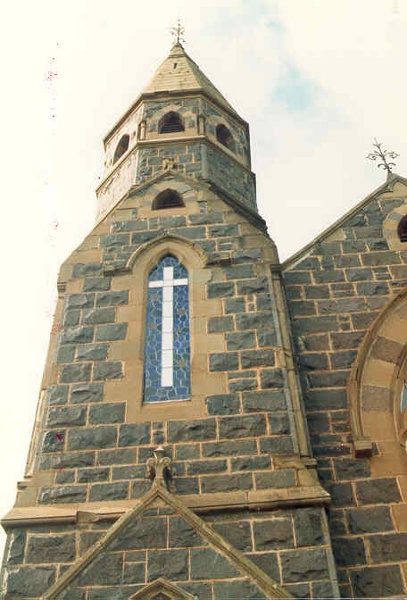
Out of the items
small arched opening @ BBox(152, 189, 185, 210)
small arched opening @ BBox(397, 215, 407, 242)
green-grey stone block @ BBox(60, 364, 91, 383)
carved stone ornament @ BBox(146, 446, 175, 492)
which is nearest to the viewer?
carved stone ornament @ BBox(146, 446, 175, 492)

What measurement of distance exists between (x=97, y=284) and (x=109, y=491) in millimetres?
3326

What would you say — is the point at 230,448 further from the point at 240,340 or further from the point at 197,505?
the point at 240,340

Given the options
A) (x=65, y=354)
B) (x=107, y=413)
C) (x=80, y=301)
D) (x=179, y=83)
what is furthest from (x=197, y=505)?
(x=179, y=83)

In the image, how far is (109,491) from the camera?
741cm

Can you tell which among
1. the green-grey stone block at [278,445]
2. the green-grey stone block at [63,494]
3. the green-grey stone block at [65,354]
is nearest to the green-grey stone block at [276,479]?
the green-grey stone block at [278,445]

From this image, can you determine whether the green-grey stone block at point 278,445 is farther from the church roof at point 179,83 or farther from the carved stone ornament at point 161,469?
the church roof at point 179,83

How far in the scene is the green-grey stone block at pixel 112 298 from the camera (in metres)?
9.45

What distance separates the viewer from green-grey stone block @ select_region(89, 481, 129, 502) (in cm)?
736

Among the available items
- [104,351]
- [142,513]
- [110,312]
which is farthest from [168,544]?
[110,312]

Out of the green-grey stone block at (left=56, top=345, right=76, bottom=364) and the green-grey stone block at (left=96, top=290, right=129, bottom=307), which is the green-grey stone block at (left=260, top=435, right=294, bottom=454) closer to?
the green-grey stone block at (left=56, top=345, right=76, bottom=364)

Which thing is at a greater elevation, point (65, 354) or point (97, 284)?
point (97, 284)

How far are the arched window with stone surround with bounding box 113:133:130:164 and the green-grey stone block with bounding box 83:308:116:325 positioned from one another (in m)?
7.00

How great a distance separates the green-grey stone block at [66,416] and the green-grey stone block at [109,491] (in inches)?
35.2

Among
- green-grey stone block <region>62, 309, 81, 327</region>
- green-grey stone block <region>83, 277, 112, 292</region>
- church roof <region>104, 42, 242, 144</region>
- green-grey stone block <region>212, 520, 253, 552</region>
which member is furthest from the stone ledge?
church roof <region>104, 42, 242, 144</region>
